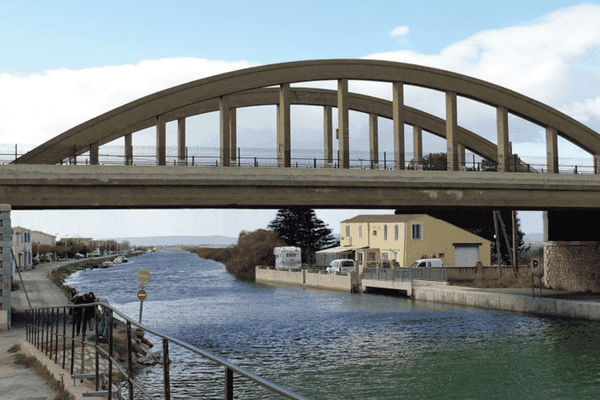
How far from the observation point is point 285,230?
4112 inches

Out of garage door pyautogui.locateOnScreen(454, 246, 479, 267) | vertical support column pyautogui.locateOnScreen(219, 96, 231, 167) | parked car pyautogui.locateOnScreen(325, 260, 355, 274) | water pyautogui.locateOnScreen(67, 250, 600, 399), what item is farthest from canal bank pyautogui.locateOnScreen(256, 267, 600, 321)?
vertical support column pyautogui.locateOnScreen(219, 96, 231, 167)

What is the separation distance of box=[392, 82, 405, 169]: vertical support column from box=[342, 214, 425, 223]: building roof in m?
29.7

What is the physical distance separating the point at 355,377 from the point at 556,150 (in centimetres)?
2481

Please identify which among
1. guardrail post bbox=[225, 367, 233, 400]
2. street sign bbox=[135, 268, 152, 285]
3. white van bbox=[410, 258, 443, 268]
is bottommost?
white van bbox=[410, 258, 443, 268]

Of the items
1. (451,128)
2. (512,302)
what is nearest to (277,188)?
(451,128)

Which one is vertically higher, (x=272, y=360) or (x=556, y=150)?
(x=556, y=150)

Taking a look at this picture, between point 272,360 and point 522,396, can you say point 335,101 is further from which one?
A: point 522,396

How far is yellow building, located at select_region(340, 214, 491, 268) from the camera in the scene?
2601 inches

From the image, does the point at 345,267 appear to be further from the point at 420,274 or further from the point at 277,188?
the point at 277,188

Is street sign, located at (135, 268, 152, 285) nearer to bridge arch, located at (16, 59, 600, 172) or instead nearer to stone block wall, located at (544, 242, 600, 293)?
bridge arch, located at (16, 59, 600, 172)

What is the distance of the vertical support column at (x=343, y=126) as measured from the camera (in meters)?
35.7

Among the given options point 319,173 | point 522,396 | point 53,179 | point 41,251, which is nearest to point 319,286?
point 319,173

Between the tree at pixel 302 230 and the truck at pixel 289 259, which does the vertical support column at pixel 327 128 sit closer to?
the truck at pixel 289 259

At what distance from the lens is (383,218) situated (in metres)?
71.2
